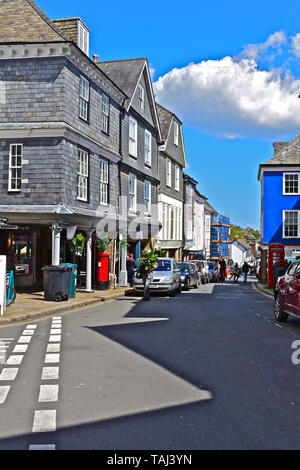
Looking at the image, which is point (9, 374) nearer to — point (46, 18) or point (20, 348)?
point (20, 348)

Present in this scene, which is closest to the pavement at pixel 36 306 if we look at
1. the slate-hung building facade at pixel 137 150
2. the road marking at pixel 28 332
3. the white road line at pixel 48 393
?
the road marking at pixel 28 332

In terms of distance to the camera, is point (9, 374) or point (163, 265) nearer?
point (9, 374)

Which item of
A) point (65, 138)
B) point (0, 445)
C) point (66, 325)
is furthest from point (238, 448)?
point (65, 138)

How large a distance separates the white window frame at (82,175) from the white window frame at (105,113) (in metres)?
2.71

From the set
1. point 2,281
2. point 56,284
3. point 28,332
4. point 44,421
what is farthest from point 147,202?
point 44,421

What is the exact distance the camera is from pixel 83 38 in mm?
22766

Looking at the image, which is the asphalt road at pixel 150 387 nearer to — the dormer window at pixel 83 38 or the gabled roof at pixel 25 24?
the gabled roof at pixel 25 24

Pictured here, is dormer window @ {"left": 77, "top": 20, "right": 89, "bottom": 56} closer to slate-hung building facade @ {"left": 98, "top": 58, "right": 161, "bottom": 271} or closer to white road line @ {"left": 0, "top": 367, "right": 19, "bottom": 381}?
slate-hung building facade @ {"left": 98, "top": 58, "right": 161, "bottom": 271}

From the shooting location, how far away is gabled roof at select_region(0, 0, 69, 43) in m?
19.4

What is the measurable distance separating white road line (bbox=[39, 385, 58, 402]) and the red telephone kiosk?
81.3 feet

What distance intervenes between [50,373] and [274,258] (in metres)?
25.1

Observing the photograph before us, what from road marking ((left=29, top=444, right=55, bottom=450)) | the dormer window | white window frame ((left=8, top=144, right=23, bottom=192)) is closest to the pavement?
white window frame ((left=8, top=144, right=23, bottom=192))
